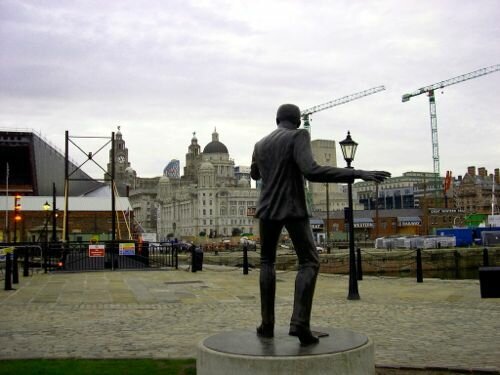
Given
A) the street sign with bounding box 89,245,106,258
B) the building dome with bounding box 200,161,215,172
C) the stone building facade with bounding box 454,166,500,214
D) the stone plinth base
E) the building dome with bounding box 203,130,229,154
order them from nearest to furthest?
1. the stone plinth base
2. the street sign with bounding box 89,245,106,258
3. the stone building facade with bounding box 454,166,500,214
4. the building dome with bounding box 200,161,215,172
5. the building dome with bounding box 203,130,229,154

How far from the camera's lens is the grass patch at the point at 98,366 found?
6.54m

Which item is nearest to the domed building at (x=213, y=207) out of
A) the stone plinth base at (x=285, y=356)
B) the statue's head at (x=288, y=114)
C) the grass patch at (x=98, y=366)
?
the grass patch at (x=98, y=366)

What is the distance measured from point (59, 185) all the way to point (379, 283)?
88655mm

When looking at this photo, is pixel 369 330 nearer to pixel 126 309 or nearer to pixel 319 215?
pixel 126 309

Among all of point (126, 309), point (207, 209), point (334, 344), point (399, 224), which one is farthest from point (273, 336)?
point (207, 209)

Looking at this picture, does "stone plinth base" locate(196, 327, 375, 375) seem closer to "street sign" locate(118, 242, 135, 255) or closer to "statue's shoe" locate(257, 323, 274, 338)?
"statue's shoe" locate(257, 323, 274, 338)

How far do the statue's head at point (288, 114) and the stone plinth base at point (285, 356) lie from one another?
2.47 m

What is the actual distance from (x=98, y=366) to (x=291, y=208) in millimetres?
3170

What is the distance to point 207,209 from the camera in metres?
170

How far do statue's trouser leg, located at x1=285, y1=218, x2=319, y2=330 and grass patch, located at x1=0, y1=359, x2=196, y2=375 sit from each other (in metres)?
1.59

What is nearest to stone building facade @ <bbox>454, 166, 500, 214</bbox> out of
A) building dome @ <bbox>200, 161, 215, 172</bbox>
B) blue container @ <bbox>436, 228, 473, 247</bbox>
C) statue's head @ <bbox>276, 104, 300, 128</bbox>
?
blue container @ <bbox>436, 228, 473, 247</bbox>

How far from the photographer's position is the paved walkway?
25.8 feet

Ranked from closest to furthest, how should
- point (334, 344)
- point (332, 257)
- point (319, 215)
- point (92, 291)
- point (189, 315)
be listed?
point (334, 344), point (189, 315), point (92, 291), point (332, 257), point (319, 215)

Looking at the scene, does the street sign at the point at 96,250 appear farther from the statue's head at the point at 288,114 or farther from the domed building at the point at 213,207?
the domed building at the point at 213,207
